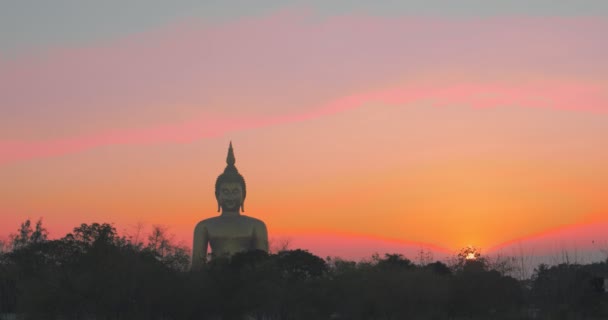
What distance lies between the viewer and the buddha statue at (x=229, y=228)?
59.8 meters

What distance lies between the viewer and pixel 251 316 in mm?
43906

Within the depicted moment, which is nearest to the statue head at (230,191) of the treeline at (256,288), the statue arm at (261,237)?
the statue arm at (261,237)

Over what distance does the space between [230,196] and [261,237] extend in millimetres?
3854

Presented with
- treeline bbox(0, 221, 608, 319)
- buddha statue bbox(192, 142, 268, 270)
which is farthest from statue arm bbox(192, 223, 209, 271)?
treeline bbox(0, 221, 608, 319)

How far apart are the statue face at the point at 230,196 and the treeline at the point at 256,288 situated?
9.54m

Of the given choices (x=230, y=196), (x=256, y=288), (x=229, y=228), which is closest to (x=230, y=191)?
(x=230, y=196)

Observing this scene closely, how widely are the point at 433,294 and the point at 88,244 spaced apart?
17.5 m

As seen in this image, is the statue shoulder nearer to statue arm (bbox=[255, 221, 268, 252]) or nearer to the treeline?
statue arm (bbox=[255, 221, 268, 252])

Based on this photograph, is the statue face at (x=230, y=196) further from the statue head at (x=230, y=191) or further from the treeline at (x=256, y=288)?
the treeline at (x=256, y=288)

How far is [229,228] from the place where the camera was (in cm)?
5991

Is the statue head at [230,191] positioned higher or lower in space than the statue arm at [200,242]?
higher

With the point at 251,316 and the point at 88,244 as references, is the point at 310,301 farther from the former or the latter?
the point at 88,244

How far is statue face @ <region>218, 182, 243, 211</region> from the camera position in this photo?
200 feet

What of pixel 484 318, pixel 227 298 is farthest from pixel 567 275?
pixel 227 298
